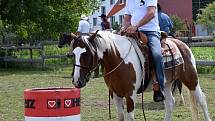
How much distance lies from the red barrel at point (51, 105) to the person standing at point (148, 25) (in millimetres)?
2362

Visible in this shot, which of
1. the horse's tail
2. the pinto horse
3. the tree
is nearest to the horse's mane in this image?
the pinto horse

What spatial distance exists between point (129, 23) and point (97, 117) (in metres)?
2.90

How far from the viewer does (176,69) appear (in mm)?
7418

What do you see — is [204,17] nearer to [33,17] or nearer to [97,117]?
[33,17]

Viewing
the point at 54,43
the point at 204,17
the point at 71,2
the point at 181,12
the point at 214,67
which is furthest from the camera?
the point at 181,12

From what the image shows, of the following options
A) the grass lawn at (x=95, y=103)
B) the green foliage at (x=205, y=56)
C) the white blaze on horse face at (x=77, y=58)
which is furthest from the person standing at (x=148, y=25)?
the green foliage at (x=205, y=56)

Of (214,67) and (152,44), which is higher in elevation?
(152,44)

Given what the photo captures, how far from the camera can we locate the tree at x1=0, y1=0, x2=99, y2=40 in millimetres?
25391

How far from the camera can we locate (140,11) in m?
6.70

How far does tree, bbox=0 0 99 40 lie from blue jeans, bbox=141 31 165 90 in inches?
745

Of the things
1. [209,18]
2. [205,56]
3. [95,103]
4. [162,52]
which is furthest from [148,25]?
[209,18]

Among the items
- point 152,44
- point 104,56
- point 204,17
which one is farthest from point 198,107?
point 204,17

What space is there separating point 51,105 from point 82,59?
1617mm

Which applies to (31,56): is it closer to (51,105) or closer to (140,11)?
(140,11)
